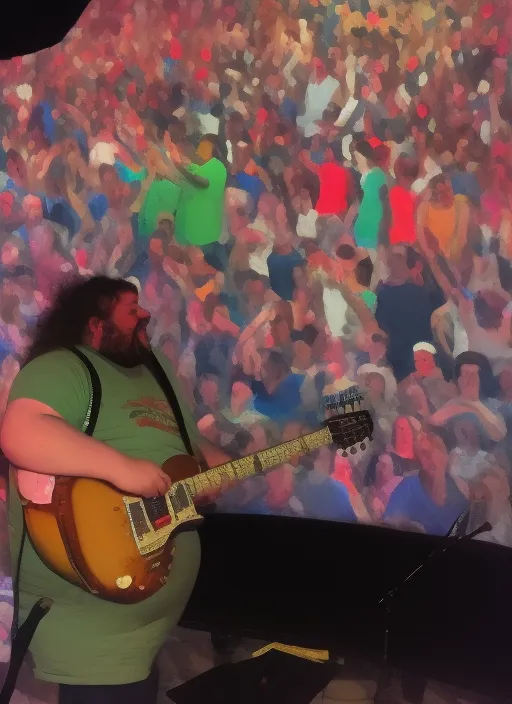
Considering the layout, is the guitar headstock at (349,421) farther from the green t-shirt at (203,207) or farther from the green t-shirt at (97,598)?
the green t-shirt at (203,207)

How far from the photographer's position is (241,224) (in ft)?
4.68

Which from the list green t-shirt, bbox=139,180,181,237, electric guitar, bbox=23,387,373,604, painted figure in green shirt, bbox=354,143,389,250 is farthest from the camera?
green t-shirt, bbox=139,180,181,237

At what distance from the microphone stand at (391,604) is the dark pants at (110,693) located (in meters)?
0.41

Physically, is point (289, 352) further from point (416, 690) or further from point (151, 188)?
point (416, 690)

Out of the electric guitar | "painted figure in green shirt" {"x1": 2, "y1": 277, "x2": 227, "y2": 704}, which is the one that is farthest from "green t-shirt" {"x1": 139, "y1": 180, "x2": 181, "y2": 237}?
the electric guitar

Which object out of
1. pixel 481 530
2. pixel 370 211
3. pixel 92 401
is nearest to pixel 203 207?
pixel 370 211

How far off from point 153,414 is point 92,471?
166 mm

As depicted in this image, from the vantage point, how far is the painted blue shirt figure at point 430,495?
1314 millimetres

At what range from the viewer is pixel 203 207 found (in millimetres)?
1435

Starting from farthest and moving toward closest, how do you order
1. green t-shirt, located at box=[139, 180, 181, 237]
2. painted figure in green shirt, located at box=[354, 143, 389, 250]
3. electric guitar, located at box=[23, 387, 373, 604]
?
green t-shirt, located at box=[139, 180, 181, 237] → painted figure in green shirt, located at box=[354, 143, 389, 250] → electric guitar, located at box=[23, 387, 373, 604]

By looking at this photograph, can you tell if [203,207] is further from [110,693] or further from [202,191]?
[110,693]

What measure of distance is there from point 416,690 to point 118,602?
0.55 m

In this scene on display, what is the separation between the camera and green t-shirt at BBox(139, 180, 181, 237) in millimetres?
1448

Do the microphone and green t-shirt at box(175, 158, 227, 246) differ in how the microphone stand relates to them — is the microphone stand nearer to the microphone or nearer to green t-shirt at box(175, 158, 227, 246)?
the microphone
